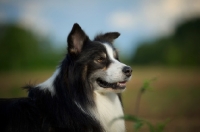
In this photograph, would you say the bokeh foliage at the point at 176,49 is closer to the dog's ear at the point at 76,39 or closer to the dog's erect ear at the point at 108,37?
the dog's erect ear at the point at 108,37

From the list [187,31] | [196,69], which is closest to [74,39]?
[196,69]

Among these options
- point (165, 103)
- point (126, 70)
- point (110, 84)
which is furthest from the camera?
point (165, 103)

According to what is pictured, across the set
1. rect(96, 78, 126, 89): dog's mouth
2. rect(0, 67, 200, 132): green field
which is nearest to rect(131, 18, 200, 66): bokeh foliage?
rect(0, 67, 200, 132): green field

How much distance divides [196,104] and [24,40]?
36.8 feet

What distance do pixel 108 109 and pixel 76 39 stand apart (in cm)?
102

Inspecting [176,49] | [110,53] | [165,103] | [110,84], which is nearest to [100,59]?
[110,53]

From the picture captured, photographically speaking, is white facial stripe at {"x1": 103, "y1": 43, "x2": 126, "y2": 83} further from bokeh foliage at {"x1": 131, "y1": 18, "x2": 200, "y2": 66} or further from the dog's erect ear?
bokeh foliage at {"x1": 131, "y1": 18, "x2": 200, "y2": 66}

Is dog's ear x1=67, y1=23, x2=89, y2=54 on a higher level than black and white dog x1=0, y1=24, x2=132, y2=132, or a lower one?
higher

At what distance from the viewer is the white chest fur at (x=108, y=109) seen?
5.14 meters

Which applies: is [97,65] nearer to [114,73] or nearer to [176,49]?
[114,73]

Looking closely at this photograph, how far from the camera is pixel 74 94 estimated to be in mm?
4977

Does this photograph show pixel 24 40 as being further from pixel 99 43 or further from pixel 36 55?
pixel 99 43

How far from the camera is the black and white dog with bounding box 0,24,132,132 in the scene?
4867mm

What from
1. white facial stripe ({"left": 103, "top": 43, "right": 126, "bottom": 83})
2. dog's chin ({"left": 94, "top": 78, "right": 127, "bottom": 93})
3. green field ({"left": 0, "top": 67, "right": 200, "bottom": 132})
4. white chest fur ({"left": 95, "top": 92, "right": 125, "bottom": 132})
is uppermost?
white facial stripe ({"left": 103, "top": 43, "right": 126, "bottom": 83})
